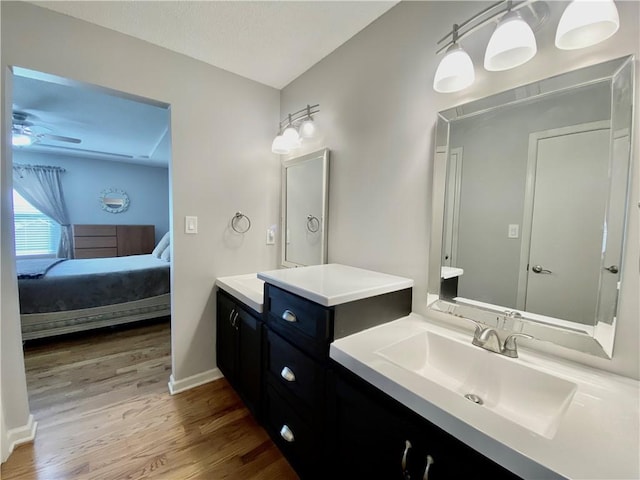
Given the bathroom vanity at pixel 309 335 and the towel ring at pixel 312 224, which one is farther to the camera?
the towel ring at pixel 312 224

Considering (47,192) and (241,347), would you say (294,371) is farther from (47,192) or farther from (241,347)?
(47,192)

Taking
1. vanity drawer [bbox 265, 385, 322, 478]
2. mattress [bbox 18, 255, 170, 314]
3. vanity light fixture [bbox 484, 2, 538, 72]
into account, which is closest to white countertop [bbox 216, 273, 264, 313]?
vanity drawer [bbox 265, 385, 322, 478]

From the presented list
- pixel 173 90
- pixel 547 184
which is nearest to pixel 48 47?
pixel 173 90

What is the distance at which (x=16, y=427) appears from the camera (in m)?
1.50

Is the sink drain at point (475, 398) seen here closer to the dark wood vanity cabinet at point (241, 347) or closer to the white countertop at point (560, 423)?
the white countertop at point (560, 423)

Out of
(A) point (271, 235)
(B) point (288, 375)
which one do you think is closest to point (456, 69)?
(B) point (288, 375)

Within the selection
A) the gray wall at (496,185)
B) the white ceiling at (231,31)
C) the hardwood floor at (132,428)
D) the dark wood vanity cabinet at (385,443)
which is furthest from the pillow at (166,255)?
the gray wall at (496,185)

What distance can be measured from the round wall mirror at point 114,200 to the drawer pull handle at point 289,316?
553 cm

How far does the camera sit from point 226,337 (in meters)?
1.94

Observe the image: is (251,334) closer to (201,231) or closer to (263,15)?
(201,231)

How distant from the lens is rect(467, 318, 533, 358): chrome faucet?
3.07ft

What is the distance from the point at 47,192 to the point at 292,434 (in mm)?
5860

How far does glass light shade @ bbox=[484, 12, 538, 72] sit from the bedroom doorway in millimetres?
1889

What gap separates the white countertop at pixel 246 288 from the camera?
61.1 inches
